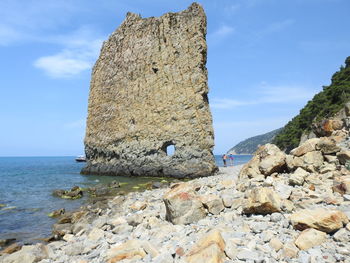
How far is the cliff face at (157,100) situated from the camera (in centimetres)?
2900

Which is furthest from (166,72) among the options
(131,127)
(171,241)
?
(171,241)

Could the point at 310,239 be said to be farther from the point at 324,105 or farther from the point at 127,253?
the point at 324,105

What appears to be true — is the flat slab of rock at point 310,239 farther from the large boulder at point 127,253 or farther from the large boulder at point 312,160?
the large boulder at point 312,160

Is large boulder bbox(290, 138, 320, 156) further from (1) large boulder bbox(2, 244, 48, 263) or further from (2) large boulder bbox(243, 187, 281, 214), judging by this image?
(1) large boulder bbox(2, 244, 48, 263)

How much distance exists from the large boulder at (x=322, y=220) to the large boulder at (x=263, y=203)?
84 cm

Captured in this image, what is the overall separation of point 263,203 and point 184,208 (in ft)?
6.70

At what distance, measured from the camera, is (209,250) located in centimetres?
468

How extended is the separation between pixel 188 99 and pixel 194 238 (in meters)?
24.3

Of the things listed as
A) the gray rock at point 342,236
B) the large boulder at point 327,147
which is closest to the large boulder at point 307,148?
the large boulder at point 327,147

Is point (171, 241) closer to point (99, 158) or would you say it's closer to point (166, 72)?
point (166, 72)

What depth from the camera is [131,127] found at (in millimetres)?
33219

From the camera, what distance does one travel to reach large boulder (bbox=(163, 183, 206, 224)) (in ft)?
23.0

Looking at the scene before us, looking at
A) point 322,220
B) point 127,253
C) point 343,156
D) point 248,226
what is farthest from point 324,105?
point 127,253

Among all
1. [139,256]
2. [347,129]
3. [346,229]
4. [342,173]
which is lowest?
[139,256]
